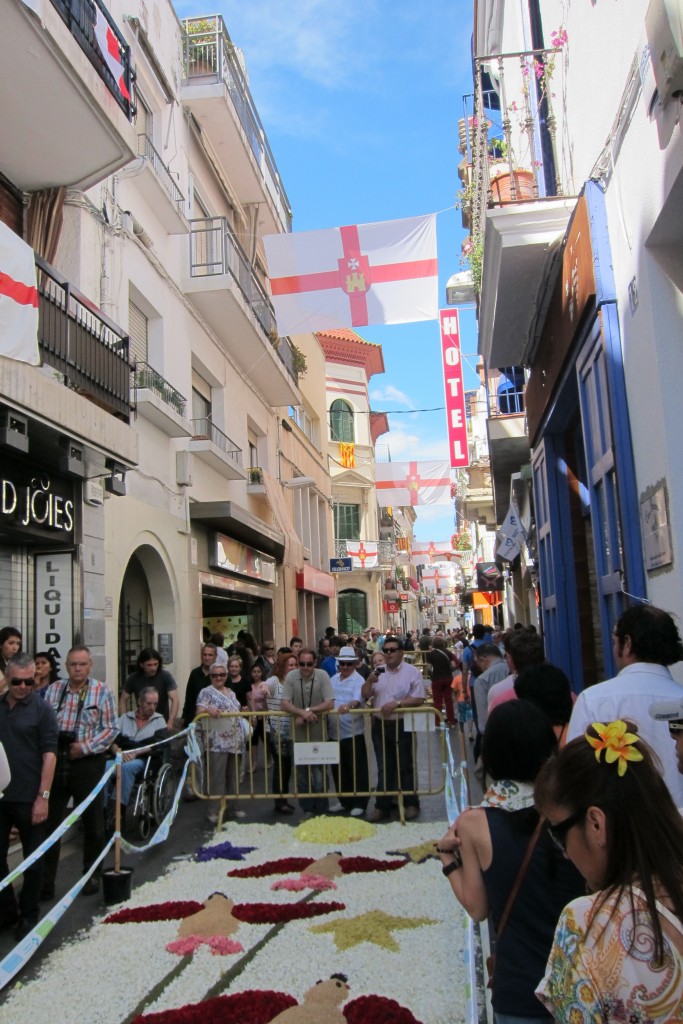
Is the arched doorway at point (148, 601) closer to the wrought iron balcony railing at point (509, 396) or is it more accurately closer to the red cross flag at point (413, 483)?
the wrought iron balcony railing at point (509, 396)

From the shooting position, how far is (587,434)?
686 centimetres

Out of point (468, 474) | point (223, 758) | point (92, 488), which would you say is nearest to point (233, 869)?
point (223, 758)

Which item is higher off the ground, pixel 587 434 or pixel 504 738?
pixel 587 434

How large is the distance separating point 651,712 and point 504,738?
82cm

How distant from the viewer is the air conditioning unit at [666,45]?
11.8 feet

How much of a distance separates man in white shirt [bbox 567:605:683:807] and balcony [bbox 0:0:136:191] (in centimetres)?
807

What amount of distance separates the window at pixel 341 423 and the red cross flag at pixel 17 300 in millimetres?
33805

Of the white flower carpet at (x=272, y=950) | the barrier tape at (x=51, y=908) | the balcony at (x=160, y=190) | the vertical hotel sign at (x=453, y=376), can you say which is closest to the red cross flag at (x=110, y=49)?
the balcony at (x=160, y=190)

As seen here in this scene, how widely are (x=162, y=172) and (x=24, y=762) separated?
11623 millimetres

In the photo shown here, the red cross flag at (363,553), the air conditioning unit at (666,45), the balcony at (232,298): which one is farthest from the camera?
the red cross flag at (363,553)

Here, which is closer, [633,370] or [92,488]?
[633,370]

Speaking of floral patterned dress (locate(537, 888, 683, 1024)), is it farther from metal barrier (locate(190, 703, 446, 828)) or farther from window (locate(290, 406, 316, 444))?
window (locate(290, 406, 316, 444))

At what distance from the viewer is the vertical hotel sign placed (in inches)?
1029

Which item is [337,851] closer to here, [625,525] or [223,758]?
[223,758]
